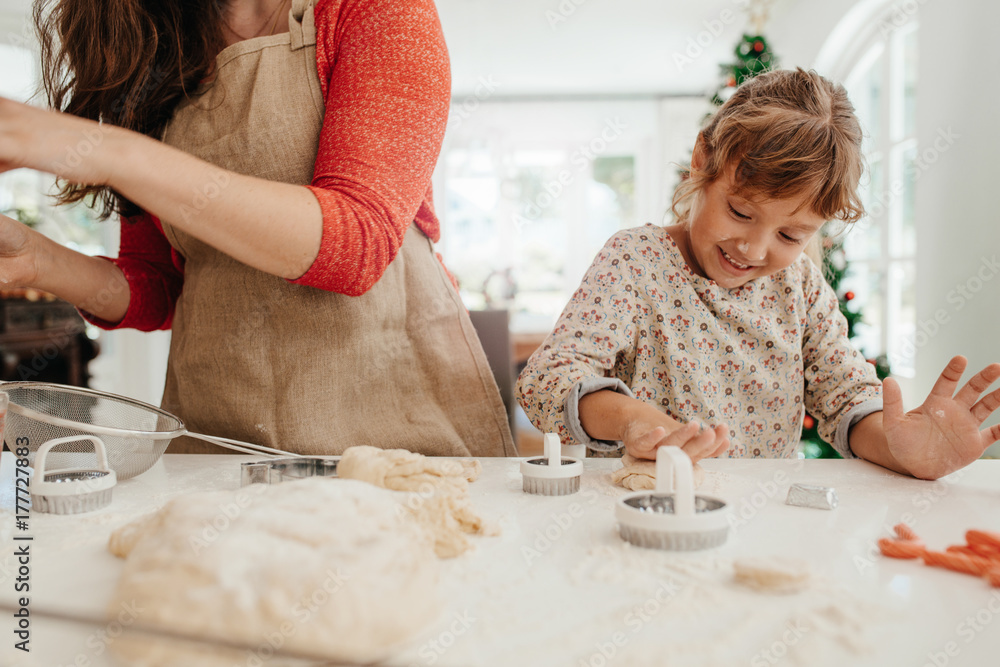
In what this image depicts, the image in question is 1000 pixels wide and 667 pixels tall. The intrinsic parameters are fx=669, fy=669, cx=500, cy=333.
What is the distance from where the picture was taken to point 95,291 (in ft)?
3.32

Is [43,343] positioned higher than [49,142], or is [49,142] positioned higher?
[49,142]

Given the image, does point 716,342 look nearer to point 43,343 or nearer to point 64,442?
point 64,442

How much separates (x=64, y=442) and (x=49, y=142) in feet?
0.95

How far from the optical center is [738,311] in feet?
3.81

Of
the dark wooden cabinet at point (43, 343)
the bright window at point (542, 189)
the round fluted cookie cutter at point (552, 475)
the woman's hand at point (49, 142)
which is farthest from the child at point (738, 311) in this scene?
the bright window at point (542, 189)

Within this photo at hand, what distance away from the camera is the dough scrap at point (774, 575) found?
0.42 metres

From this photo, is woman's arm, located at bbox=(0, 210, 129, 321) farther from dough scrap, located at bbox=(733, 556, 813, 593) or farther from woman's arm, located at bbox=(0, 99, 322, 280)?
dough scrap, located at bbox=(733, 556, 813, 593)

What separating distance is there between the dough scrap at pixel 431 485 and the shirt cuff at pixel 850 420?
59cm

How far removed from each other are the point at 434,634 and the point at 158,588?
0.16m

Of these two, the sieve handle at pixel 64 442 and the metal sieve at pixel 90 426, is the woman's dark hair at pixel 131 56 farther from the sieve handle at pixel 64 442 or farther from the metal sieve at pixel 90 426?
the sieve handle at pixel 64 442

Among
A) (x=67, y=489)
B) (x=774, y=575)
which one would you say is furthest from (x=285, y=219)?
(x=774, y=575)

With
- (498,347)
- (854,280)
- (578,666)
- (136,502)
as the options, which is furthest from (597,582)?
(854,280)

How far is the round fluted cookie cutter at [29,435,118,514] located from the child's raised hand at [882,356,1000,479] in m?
0.85

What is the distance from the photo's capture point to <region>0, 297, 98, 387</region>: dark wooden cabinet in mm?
3377
